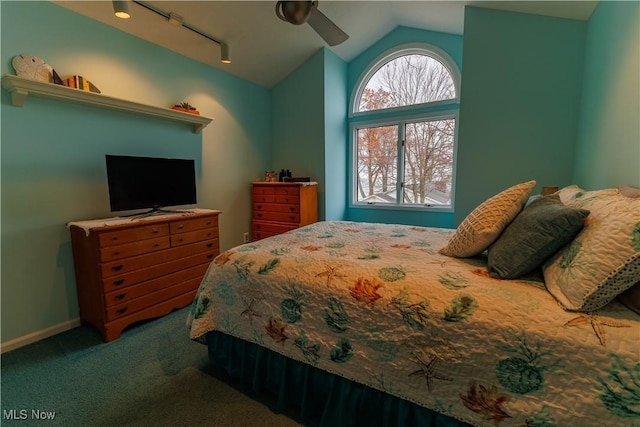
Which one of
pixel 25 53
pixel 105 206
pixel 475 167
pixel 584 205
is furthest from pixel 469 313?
pixel 25 53

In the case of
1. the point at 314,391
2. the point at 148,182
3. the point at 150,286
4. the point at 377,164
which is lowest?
the point at 314,391

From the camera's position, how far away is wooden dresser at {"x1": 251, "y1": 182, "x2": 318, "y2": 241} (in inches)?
143

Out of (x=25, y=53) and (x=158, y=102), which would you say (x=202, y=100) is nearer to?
(x=158, y=102)

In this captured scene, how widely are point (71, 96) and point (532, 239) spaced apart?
301 centimetres

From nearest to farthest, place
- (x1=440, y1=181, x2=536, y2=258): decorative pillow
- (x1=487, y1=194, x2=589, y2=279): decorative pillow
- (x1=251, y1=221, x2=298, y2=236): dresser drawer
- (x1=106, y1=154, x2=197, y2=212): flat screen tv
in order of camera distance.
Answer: (x1=487, y1=194, x2=589, y2=279): decorative pillow
(x1=440, y1=181, x2=536, y2=258): decorative pillow
(x1=106, y1=154, x2=197, y2=212): flat screen tv
(x1=251, y1=221, x2=298, y2=236): dresser drawer

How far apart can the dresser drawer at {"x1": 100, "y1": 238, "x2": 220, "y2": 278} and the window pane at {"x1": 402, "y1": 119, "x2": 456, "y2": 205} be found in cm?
284

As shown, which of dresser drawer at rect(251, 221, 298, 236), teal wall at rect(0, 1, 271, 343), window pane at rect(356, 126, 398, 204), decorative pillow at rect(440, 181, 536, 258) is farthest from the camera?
window pane at rect(356, 126, 398, 204)

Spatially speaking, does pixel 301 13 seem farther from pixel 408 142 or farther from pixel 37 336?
pixel 37 336

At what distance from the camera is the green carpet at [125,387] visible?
1.42 m

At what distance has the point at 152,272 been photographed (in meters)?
2.33

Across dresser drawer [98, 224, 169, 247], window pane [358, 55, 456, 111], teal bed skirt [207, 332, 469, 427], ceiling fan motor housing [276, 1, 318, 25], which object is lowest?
teal bed skirt [207, 332, 469, 427]

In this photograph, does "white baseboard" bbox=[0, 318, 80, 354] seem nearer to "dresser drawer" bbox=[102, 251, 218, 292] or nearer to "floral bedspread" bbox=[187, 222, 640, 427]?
Result: "dresser drawer" bbox=[102, 251, 218, 292]

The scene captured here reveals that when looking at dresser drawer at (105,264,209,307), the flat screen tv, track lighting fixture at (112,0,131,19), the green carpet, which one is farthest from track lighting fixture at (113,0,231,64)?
the green carpet

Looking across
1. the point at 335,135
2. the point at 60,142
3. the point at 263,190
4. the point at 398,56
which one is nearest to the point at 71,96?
the point at 60,142
